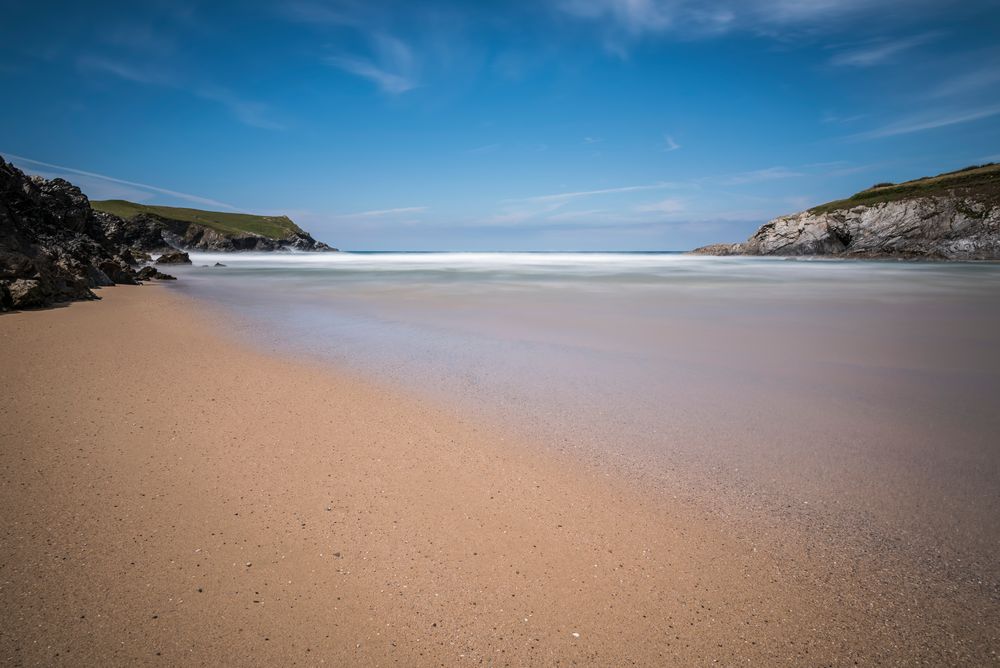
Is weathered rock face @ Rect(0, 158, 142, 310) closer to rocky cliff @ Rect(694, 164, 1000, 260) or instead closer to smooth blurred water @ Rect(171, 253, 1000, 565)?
smooth blurred water @ Rect(171, 253, 1000, 565)

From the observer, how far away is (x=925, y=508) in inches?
106

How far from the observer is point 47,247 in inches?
565

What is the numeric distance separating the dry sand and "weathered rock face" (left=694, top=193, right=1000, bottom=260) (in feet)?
223

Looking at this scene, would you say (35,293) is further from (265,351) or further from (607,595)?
(607,595)

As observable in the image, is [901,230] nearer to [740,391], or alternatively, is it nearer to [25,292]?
[740,391]

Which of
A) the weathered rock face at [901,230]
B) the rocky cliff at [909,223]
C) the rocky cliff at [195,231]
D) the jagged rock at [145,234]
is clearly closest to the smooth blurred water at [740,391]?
the weathered rock face at [901,230]

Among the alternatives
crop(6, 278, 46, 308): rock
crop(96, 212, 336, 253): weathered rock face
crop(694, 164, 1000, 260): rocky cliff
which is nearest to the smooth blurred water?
crop(6, 278, 46, 308): rock

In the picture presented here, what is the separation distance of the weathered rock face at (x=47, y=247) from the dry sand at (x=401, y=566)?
8.88m

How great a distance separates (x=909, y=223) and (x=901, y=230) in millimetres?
1001

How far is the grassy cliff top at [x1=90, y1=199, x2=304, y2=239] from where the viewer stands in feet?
286

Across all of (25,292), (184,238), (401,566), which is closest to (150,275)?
(25,292)

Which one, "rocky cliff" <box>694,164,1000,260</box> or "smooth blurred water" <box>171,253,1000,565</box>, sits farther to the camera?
"rocky cliff" <box>694,164,1000,260</box>

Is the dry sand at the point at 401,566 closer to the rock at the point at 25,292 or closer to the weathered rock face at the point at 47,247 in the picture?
the rock at the point at 25,292

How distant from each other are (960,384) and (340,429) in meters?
6.72
